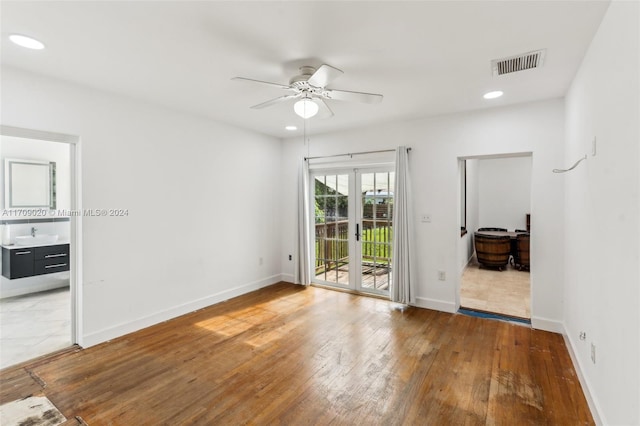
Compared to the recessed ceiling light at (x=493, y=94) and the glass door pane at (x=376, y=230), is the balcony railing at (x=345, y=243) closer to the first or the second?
the glass door pane at (x=376, y=230)

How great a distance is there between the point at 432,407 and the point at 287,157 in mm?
4262

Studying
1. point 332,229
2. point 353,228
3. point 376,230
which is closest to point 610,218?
point 376,230

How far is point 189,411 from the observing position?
2139 millimetres

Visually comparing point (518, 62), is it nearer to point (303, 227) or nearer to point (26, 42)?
point (303, 227)

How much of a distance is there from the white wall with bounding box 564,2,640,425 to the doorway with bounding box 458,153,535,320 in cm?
251

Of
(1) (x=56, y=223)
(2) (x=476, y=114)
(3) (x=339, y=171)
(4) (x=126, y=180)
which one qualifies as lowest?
(1) (x=56, y=223)

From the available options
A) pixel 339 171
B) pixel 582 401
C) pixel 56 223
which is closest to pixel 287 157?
pixel 339 171

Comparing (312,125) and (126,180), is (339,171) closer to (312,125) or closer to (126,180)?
(312,125)

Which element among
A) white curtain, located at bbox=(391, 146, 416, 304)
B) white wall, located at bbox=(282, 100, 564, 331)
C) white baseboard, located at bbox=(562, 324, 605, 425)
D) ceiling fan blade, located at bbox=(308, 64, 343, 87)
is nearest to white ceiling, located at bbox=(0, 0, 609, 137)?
ceiling fan blade, located at bbox=(308, 64, 343, 87)

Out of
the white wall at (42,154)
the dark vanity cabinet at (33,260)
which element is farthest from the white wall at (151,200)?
the dark vanity cabinet at (33,260)

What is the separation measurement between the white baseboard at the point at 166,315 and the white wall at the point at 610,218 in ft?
13.2

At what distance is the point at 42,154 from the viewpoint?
476cm

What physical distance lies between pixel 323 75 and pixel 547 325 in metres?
3.58

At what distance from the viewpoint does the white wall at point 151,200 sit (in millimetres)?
3008
